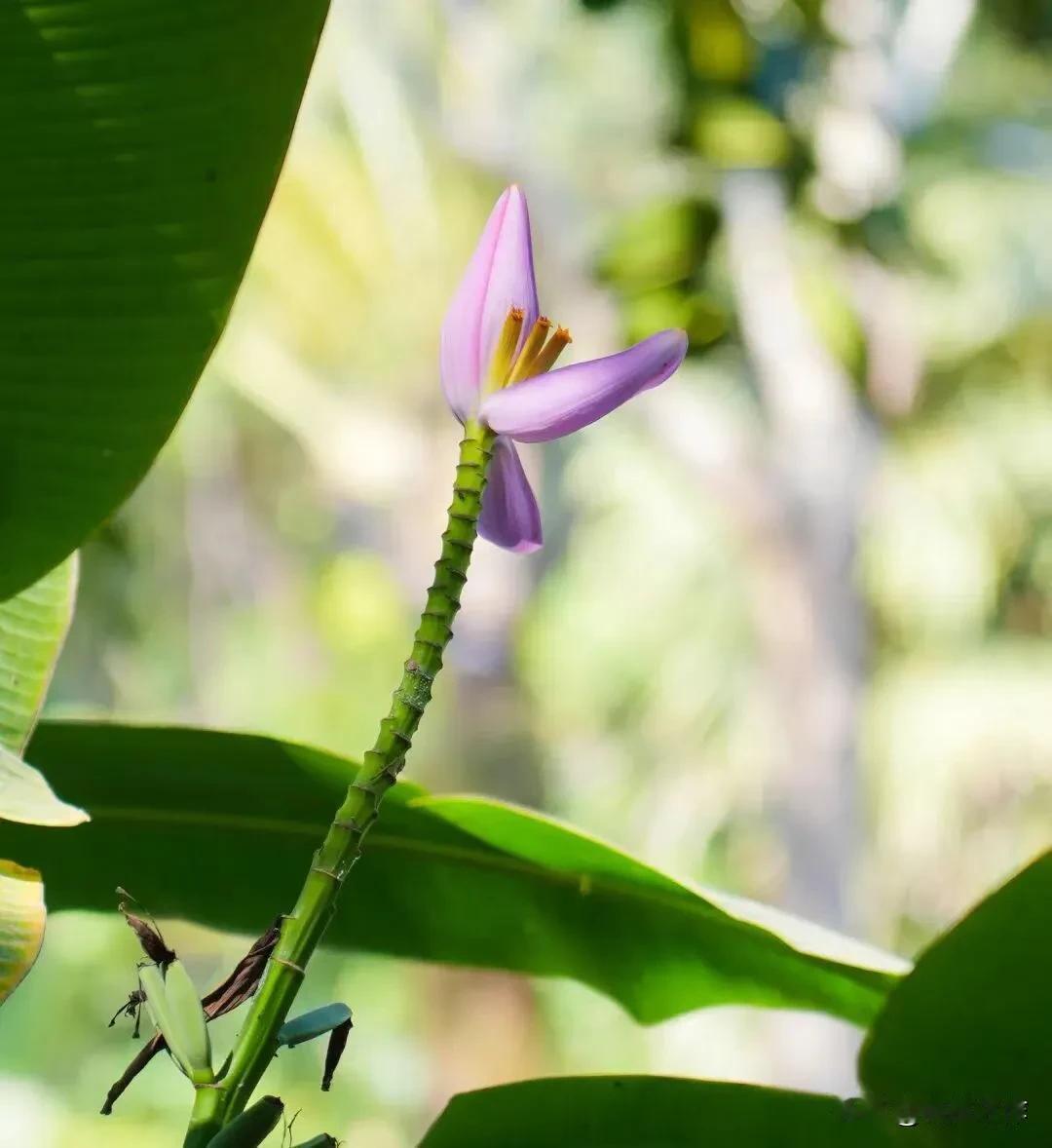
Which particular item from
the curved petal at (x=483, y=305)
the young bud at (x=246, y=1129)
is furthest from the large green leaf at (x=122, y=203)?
the young bud at (x=246, y=1129)

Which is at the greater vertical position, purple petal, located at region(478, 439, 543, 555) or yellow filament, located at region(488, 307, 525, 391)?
yellow filament, located at region(488, 307, 525, 391)

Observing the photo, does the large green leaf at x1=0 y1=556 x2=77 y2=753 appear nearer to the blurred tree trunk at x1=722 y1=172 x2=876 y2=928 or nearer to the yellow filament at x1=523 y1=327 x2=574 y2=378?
the yellow filament at x1=523 y1=327 x2=574 y2=378

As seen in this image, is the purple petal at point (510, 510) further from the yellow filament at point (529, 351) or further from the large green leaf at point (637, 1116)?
the large green leaf at point (637, 1116)

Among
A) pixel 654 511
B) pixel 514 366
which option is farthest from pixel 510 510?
pixel 654 511

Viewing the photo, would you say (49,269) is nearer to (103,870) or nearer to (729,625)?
(103,870)

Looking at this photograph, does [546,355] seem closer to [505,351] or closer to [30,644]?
[505,351]

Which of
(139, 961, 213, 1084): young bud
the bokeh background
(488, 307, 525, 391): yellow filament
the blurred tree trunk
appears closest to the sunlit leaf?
(139, 961, 213, 1084): young bud
